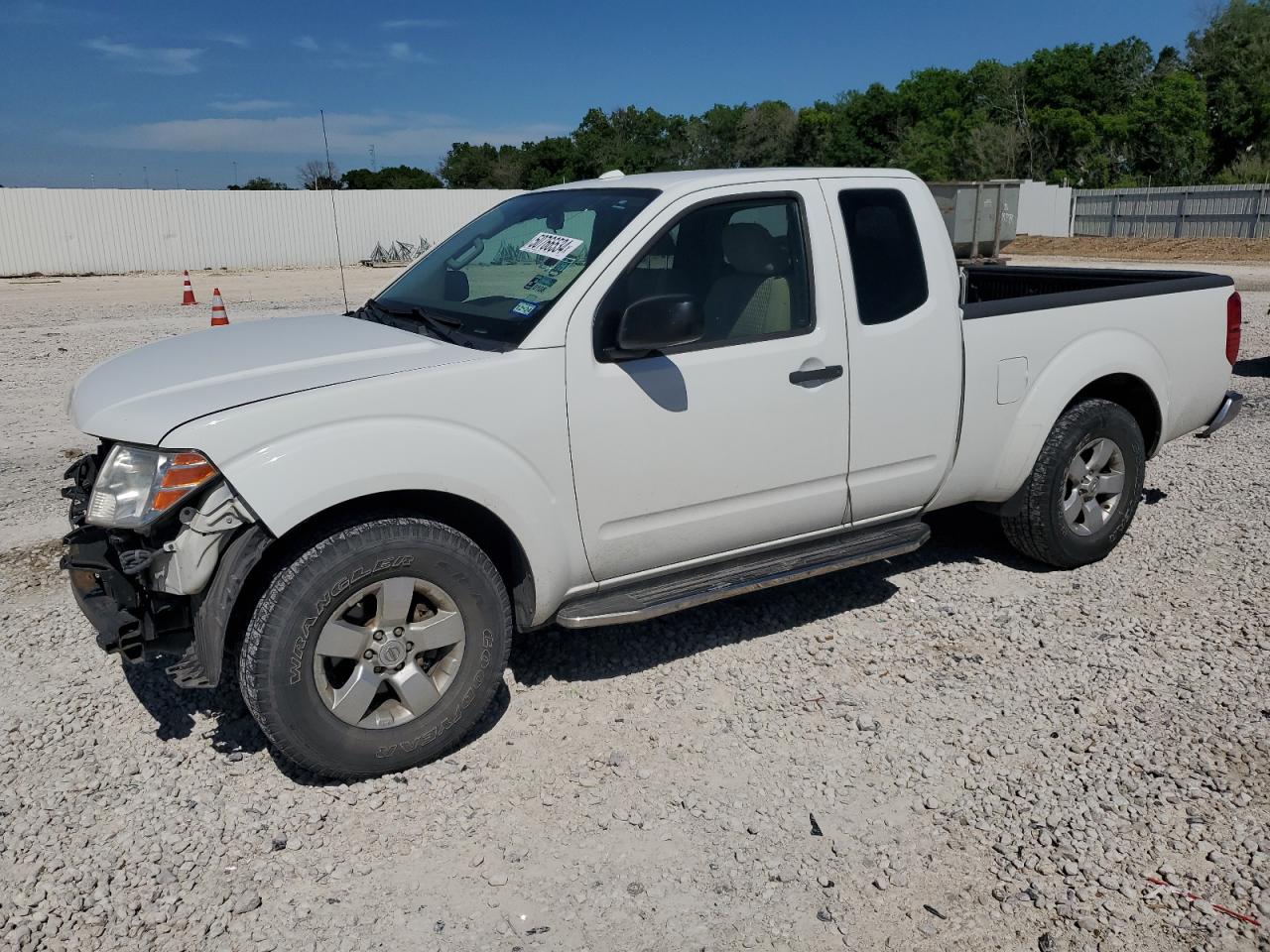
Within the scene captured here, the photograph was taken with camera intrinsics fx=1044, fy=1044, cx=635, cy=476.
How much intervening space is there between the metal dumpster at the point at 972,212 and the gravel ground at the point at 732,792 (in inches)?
751

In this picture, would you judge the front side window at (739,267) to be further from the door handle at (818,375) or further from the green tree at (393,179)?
the green tree at (393,179)

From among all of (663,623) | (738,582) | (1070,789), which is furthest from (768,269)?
(1070,789)

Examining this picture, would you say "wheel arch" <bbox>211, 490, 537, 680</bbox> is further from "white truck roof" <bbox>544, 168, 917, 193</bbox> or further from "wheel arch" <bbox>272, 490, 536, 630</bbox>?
"white truck roof" <bbox>544, 168, 917, 193</bbox>

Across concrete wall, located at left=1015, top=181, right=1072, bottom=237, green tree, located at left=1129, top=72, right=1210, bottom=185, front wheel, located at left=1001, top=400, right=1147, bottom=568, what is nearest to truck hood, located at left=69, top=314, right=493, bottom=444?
front wheel, located at left=1001, top=400, right=1147, bottom=568

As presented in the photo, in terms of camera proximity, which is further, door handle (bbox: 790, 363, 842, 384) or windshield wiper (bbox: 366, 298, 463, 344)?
door handle (bbox: 790, 363, 842, 384)

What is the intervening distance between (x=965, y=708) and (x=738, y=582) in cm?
98

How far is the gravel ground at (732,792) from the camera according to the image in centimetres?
288

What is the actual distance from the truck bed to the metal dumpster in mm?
16832

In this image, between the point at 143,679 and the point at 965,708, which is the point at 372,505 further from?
the point at 965,708

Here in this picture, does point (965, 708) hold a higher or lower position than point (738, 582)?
lower

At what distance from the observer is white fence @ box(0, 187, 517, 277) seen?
31.2m

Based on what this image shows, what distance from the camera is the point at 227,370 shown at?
349 cm

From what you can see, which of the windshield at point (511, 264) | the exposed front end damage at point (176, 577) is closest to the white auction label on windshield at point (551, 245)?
the windshield at point (511, 264)

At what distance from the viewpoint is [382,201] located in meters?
36.3
